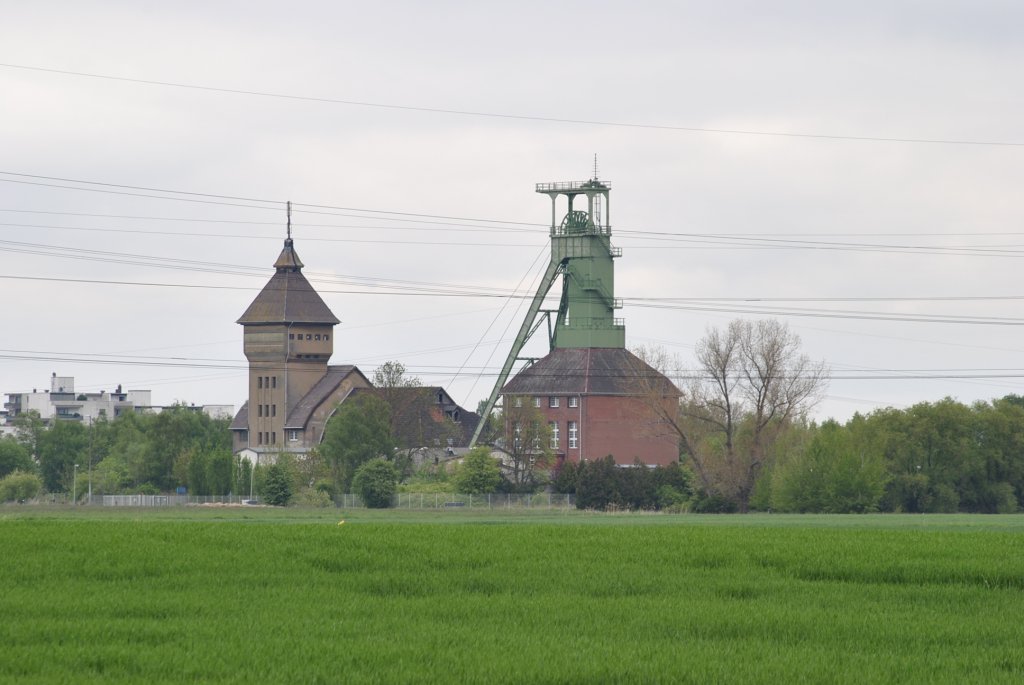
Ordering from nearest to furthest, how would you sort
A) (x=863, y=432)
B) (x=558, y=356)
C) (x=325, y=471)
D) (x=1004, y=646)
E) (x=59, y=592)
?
(x=1004, y=646), (x=59, y=592), (x=863, y=432), (x=325, y=471), (x=558, y=356)

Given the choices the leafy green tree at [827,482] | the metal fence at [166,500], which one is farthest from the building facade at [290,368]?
the leafy green tree at [827,482]

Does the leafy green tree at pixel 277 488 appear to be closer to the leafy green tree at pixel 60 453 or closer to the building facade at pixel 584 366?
the building facade at pixel 584 366

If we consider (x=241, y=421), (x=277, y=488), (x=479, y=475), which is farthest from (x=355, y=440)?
(x=241, y=421)

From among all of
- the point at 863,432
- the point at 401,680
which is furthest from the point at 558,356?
the point at 401,680

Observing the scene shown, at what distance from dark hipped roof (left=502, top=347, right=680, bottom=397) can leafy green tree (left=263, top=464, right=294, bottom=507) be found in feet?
69.5

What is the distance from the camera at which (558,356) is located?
380ft

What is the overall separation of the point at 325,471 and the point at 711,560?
79732mm

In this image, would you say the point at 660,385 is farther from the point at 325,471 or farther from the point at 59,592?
the point at 59,592

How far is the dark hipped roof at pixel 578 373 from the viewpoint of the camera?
112m

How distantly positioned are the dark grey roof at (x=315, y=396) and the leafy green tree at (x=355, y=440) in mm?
24001

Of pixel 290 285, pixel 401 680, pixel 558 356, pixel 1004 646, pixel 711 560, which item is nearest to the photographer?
pixel 401 680

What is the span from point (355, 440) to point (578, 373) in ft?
58.3

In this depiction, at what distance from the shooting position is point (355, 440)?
10456 cm

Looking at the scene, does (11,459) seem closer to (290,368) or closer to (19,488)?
(19,488)
